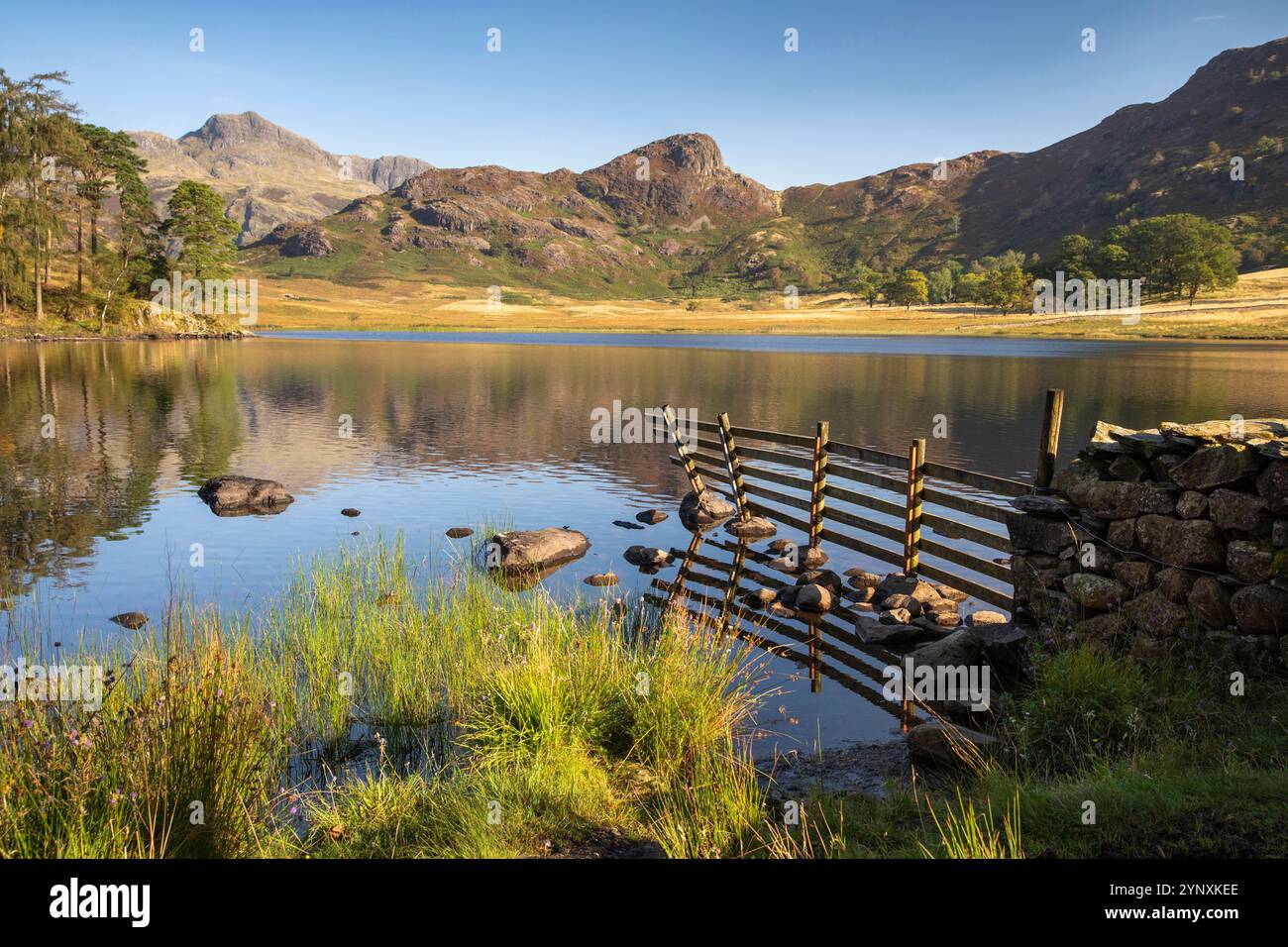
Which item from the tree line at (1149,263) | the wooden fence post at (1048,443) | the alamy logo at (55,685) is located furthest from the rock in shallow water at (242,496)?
the tree line at (1149,263)

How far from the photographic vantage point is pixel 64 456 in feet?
85.6

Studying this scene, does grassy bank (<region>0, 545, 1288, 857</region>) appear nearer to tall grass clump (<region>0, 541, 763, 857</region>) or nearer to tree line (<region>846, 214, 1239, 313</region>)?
tall grass clump (<region>0, 541, 763, 857</region>)

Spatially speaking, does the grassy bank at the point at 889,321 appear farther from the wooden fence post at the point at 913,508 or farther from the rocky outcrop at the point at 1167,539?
the rocky outcrop at the point at 1167,539

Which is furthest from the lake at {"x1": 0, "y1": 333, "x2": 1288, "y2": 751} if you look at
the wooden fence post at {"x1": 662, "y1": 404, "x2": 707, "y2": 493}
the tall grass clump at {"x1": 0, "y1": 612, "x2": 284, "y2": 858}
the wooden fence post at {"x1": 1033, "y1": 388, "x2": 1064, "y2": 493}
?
the tall grass clump at {"x1": 0, "y1": 612, "x2": 284, "y2": 858}

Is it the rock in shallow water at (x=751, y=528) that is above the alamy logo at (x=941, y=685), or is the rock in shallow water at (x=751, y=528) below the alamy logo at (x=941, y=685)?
above

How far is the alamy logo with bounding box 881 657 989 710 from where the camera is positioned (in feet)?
30.0

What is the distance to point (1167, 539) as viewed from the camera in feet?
27.8

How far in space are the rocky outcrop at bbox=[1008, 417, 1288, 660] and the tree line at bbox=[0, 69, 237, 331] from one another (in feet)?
316

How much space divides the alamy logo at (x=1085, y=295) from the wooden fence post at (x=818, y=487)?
141 metres

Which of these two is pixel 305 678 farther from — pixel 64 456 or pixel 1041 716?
pixel 64 456
